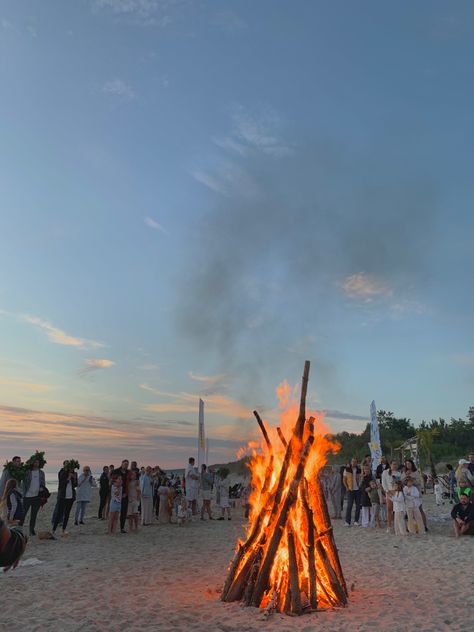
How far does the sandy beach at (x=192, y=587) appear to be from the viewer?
666 centimetres

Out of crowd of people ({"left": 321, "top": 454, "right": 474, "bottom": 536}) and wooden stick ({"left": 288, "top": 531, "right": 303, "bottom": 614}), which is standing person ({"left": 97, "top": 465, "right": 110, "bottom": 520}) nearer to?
crowd of people ({"left": 321, "top": 454, "right": 474, "bottom": 536})

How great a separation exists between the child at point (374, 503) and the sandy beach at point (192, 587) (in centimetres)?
136

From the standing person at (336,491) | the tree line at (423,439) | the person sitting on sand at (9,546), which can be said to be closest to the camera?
the person sitting on sand at (9,546)

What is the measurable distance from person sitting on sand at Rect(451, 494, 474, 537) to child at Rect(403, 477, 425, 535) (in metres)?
0.95

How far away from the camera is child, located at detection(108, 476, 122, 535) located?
14.1 metres

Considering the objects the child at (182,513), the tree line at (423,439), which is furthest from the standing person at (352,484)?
the tree line at (423,439)

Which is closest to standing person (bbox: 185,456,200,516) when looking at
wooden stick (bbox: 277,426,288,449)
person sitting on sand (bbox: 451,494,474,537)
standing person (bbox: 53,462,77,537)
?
standing person (bbox: 53,462,77,537)

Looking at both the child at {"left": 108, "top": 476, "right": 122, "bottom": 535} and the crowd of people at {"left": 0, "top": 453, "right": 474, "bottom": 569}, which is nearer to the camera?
the crowd of people at {"left": 0, "top": 453, "right": 474, "bottom": 569}

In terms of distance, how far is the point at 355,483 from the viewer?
15.6m

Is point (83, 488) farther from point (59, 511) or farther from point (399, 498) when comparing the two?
point (399, 498)

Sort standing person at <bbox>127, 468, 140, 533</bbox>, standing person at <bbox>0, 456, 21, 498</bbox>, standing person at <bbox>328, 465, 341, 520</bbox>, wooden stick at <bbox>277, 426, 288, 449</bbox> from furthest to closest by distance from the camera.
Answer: standing person at <bbox>328, 465, 341, 520</bbox> → standing person at <bbox>127, 468, 140, 533</bbox> → standing person at <bbox>0, 456, 21, 498</bbox> → wooden stick at <bbox>277, 426, 288, 449</bbox>

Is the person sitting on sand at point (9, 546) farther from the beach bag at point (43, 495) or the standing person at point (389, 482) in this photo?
the standing person at point (389, 482)

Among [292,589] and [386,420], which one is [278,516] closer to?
[292,589]

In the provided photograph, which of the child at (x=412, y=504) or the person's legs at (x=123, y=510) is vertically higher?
the child at (x=412, y=504)
